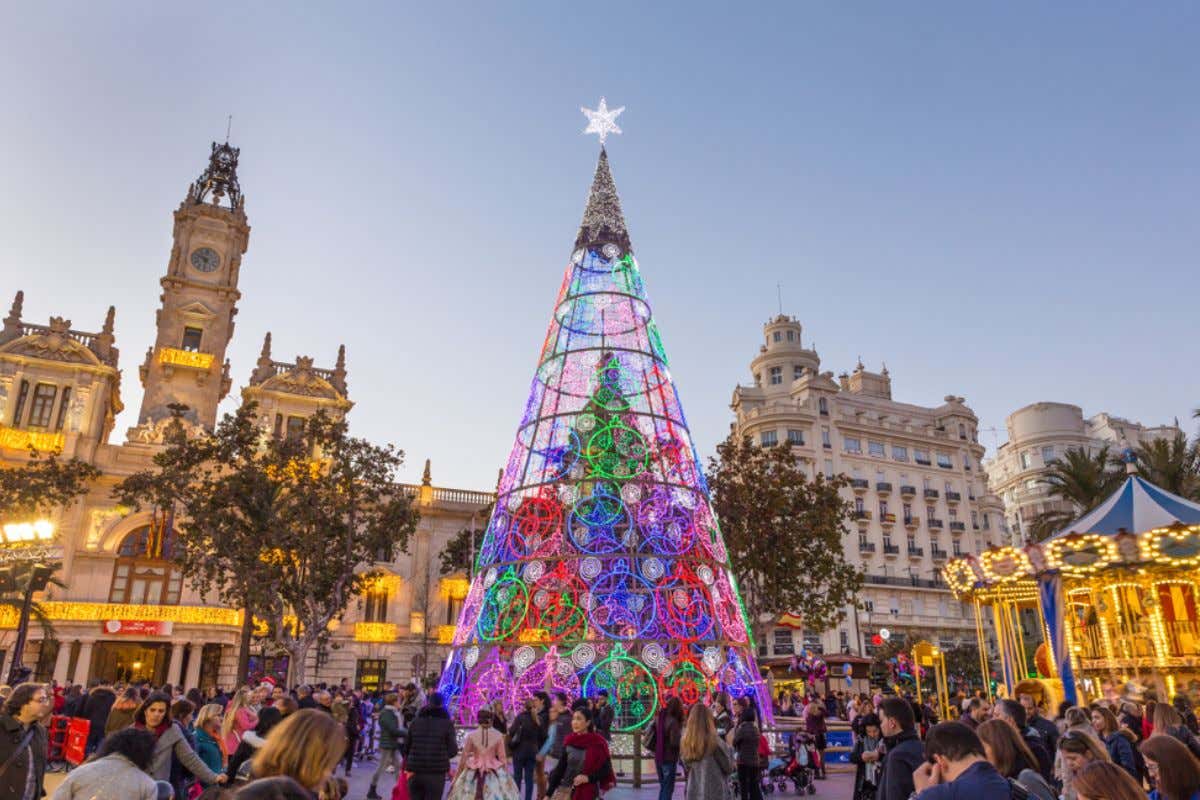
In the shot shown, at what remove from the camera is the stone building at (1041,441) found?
70.6 meters

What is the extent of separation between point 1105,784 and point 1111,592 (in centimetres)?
2183

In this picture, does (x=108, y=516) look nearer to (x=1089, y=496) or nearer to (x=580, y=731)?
(x=580, y=731)

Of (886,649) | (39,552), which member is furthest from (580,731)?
(886,649)

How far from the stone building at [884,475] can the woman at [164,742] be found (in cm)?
4568

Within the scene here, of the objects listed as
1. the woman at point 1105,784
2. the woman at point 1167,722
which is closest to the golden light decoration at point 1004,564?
the woman at point 1167,722

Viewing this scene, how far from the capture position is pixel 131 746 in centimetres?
425

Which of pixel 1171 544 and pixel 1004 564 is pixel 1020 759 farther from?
pixel 1004 564

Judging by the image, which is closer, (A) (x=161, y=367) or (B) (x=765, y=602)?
(B) (x=765, y=602)

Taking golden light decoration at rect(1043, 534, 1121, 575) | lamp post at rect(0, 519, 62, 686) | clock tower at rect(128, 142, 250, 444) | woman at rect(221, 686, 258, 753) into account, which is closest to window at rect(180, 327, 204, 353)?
clock tower at rect(128, 142, 250, 444)

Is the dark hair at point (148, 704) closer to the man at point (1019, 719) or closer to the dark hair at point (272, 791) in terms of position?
the dark hair at point (272, 791)

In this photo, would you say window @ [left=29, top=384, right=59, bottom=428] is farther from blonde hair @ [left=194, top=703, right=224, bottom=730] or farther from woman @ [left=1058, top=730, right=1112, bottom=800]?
woman @ [left=1058, top=730, right=1112, bottom=800]

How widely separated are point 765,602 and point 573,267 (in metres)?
13.5

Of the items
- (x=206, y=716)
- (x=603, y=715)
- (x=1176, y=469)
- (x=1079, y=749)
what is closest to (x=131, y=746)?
(x=206, y=716)

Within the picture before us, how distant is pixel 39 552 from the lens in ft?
60.1
